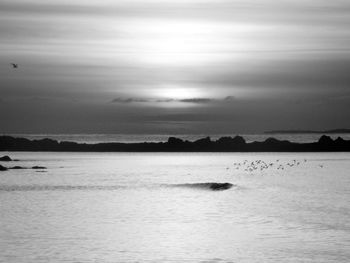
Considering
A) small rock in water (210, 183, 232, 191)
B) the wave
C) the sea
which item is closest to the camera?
the sea

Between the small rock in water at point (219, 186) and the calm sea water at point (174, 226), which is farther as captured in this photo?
the small rock in water at point (219, 186)

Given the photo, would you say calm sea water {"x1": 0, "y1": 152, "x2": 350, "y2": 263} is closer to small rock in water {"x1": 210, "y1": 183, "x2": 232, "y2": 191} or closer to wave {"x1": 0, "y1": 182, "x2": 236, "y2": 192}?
wave {"x1": 0, "y1": 182, "x2": 236, "y2": 192}

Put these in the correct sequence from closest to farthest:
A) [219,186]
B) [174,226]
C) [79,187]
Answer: [174,226] → [219,186] → [79,187]

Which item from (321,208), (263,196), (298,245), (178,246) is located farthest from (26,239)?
(263,196)

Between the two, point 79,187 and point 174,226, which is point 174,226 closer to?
point 174,226

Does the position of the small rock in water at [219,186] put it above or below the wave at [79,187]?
above

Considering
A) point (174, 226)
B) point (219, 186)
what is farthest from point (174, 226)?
point (219, 186)

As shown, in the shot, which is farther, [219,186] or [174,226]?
[219,186]

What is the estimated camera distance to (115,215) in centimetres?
6175

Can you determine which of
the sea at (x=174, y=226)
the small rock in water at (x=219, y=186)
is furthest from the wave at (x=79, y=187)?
the sea at (x=174, y=226)

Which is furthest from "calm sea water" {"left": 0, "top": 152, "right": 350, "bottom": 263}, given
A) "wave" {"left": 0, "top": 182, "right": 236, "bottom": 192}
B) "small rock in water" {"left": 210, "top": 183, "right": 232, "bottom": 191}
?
"small rock in water" {"left": 210, "top": 183, "right": 232, "bottom": 191}

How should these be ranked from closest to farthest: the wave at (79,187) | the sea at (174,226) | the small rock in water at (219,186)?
1. the sea at (174,226)
2. the wave at (79,187)
3. the small rock in water at (219,186)

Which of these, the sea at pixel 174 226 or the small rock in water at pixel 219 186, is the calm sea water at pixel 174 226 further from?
the small rock in water at pixel 219 186

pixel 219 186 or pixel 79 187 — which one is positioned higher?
pixel 219 186
